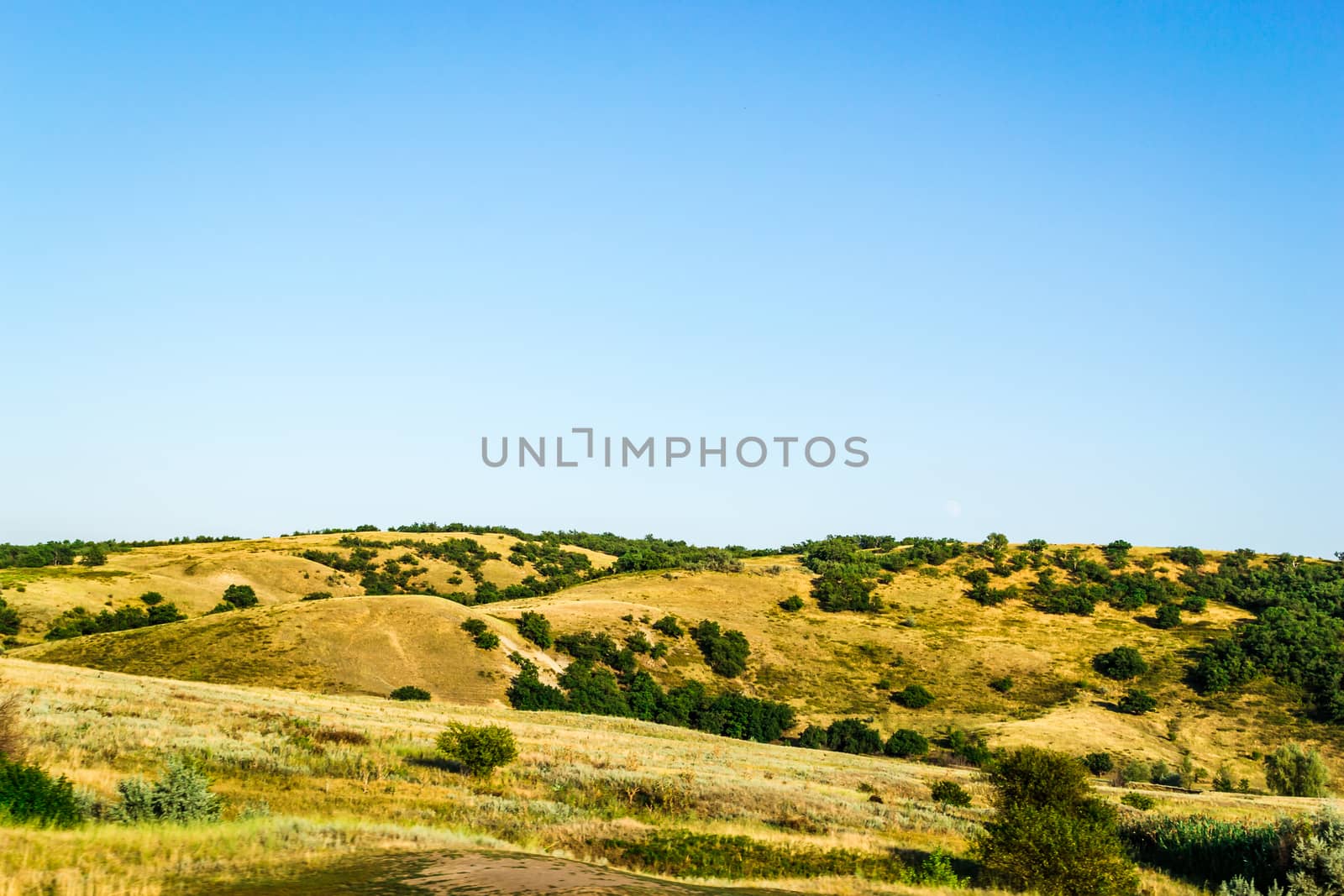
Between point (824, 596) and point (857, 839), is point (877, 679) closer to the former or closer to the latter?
point (824, 596)

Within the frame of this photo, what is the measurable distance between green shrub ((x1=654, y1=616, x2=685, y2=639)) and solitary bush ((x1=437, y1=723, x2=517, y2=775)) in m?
56.8

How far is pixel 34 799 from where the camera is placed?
46.6 feet

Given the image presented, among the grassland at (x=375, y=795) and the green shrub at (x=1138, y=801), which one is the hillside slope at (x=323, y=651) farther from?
the green shrub at (x=1138, y=801)

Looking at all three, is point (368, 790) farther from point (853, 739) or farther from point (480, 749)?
point (853, 739)

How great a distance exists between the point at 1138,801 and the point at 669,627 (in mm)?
52722

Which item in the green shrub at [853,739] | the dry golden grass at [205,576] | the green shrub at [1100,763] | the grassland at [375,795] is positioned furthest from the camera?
the dry golden grass at [205,576]

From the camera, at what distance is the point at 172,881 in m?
12.0

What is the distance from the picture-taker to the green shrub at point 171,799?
1511 centimetres

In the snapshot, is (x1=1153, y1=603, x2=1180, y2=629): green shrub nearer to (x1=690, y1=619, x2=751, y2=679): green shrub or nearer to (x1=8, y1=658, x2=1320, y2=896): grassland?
(x1=690, y1=619, x2=751, y2=679): green shrub

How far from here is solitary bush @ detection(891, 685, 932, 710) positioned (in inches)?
2931

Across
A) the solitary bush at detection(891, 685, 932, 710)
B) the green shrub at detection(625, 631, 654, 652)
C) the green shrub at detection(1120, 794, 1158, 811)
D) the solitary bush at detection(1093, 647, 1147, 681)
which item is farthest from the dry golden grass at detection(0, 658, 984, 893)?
the solitary bush at detection(1093, 647, 1147, 681)

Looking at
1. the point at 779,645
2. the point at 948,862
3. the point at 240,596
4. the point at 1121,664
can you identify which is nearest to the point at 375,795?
the point at 948,862

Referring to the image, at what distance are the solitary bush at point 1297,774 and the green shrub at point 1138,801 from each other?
21174mm

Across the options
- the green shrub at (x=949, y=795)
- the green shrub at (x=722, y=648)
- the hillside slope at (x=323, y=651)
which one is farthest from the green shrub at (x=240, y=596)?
the green shrub at (x=949, y=795)
